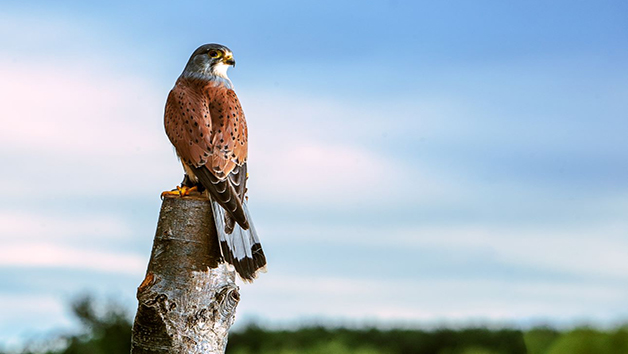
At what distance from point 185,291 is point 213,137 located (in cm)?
107

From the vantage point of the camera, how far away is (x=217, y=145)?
3.91 meters

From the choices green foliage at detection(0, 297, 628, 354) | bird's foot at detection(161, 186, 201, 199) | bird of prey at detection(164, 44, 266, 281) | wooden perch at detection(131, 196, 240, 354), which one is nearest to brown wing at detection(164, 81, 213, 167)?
bird of prey at detection(164, 44, 266, 281)

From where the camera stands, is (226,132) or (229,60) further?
(229,60)

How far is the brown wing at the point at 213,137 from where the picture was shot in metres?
3.61

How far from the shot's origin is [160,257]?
339 centimetres

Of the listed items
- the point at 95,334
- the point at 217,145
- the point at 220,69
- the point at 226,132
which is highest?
the point at 220,69

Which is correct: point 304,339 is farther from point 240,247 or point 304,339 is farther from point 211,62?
point 240,247

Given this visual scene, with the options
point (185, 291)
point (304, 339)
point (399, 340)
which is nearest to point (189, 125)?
point (185, 291)

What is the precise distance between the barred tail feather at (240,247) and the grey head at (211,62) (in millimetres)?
1334

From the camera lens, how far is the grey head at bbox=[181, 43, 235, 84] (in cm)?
443

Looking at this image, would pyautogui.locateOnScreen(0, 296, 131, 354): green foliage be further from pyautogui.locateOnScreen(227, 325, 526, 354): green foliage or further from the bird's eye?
the bird's eye

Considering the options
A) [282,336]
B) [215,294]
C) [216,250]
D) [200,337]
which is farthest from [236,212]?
[282,336]

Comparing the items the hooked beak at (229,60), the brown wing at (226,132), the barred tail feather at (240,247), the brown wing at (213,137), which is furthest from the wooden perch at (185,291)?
the hooked beak at (229,60)

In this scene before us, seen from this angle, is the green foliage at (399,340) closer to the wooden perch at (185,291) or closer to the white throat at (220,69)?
the white throat at (220,69)
